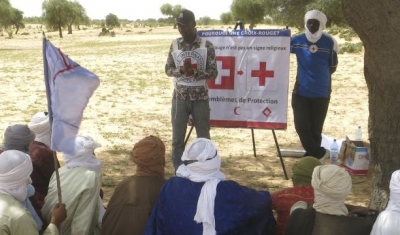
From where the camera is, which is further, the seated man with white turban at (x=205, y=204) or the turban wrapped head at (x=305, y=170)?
the turban wrapped head at (x=305, y=170)

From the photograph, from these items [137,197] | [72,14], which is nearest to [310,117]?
[137,197]

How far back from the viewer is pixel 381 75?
4.09 metres

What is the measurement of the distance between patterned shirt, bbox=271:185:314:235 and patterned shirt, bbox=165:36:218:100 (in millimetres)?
2162

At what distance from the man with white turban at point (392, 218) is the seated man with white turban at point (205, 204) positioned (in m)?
0.68

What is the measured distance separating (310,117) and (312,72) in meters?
0.56

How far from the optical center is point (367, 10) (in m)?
3.98

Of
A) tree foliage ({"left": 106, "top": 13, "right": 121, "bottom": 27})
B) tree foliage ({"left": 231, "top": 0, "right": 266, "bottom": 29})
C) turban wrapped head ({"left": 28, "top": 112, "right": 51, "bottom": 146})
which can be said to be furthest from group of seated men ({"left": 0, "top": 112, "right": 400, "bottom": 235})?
tree foliage ({"left": 106, "top": 13, "right": 121, "bottom": 27})

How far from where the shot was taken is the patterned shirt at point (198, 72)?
5484 millimetres

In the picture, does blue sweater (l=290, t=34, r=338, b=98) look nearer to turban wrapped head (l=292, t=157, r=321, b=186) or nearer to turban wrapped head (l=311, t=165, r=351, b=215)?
turban wrapped head (l=292, t=157, r=321, b=186)

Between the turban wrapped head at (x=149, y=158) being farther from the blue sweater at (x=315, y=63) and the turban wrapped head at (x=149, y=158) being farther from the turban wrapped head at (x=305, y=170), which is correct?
the blue sweater at (x=315, y=63)

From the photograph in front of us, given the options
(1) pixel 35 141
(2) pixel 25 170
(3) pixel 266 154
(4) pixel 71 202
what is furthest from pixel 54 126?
(3) pixel 266 154

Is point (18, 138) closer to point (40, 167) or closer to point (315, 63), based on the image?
point (40, 167)

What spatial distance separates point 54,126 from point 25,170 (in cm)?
30

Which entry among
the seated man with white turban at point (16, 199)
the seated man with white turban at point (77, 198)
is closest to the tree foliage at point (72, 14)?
the seated man with white turban at point (77, 198)
